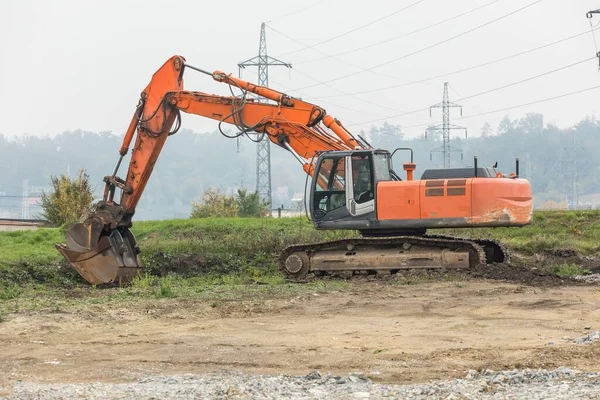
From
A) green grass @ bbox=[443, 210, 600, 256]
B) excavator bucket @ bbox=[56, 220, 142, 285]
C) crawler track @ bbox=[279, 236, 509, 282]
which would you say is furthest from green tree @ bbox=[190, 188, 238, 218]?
crawler track @ bbox=[279, 236, 509, 282]

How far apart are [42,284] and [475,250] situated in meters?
8.74

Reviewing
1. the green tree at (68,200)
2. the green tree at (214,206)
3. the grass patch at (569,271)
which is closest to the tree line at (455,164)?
the green tree at (214,206)

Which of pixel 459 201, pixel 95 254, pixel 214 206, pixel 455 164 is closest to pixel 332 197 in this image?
pixel 459 201

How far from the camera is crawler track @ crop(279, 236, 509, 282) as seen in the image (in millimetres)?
20109

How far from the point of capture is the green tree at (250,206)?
44.7m

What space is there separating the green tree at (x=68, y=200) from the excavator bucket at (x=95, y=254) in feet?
53.7

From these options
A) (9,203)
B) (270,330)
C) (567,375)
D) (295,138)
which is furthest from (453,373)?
(9,203)

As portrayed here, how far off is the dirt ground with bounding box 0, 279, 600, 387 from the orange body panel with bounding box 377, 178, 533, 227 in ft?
8.53

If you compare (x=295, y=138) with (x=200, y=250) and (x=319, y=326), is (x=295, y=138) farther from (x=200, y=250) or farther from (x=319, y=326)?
(x=319, y=326)

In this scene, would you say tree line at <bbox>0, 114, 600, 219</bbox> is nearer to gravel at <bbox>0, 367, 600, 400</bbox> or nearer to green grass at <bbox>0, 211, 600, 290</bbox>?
green grass at <bbox>0, 211, 600, 290</bbox>

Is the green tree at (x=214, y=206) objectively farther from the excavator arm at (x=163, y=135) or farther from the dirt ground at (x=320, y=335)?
the dirt ground at (x=320, y=335)

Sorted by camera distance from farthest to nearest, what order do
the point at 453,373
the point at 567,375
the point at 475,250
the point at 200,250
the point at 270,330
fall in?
the point at 200,250 < the point at 475,250 < the point at 270,330 < the point at 453,373 < the point at 567,375

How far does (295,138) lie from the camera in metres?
21.2

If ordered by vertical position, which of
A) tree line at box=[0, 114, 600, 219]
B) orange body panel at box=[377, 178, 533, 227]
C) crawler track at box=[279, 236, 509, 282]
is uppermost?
tree line at box=[0, 114, 600, 219]
